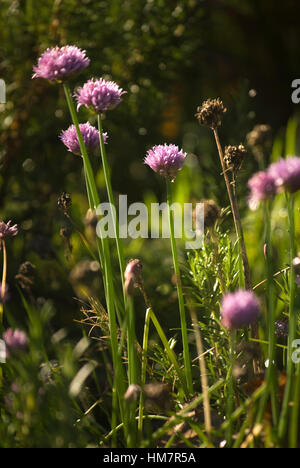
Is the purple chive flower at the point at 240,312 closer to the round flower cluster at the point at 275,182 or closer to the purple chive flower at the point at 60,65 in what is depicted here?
the round flower cluster at the point at 275,182

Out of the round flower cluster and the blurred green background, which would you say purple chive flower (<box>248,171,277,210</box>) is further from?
the blurred green background

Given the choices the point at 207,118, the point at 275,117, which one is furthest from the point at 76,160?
the point at 275,117

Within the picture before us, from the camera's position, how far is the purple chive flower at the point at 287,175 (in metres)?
0.52

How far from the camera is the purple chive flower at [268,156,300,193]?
52 centimetres

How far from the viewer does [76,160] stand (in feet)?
4.83

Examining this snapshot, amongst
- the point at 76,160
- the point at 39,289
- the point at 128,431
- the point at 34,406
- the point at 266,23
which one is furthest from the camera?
the point at 266,23

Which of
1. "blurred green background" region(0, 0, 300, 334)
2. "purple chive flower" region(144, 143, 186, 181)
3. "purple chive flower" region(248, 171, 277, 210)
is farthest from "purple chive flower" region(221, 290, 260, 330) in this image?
"blurred green background" region(0, 0, 300, 334)

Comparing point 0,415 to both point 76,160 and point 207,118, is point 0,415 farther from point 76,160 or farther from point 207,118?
point 76,160

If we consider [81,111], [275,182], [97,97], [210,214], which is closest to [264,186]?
[275,182]

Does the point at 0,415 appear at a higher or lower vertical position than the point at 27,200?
lower

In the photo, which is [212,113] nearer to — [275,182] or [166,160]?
[166,160]

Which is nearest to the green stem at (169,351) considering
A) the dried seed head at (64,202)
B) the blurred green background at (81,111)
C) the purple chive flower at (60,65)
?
the dried seed head at (64,202)

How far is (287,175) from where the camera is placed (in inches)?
20.3

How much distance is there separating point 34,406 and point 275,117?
246 cm
